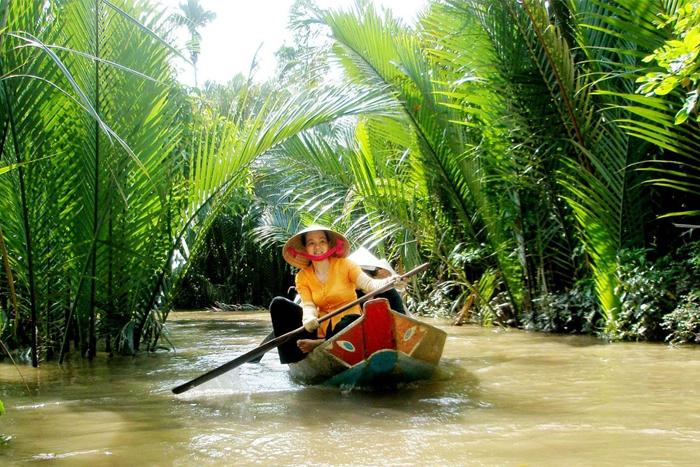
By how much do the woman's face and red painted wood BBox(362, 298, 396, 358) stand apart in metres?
1.00

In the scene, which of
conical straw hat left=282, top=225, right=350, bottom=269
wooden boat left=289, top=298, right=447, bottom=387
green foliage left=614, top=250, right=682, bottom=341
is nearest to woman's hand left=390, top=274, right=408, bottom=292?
wooden boat left=289, top=298, right=447, bottom=387

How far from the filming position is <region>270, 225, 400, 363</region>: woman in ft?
15.3

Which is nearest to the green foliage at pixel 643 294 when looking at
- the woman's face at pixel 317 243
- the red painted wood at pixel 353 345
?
the woman's face at pixel 317 243

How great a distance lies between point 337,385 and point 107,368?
2.11 m

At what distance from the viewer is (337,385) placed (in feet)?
14.6

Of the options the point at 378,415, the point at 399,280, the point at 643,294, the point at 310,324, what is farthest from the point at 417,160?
the point at 378,415

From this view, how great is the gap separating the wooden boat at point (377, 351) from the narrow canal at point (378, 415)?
0.11m

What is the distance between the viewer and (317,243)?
4.87m

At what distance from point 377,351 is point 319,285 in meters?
0.97

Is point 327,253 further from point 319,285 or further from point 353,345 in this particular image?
point 353,345

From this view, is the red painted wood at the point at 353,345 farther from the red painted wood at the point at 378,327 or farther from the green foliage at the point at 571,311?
the green foliage at the point at 571,311

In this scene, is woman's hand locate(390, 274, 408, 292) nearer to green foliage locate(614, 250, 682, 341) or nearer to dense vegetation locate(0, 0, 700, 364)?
dense vegetation locate(0, 0, 700, 364)

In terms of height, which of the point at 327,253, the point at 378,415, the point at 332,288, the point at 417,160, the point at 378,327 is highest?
the point at 417,160

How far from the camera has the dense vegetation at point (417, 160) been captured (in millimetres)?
4824
